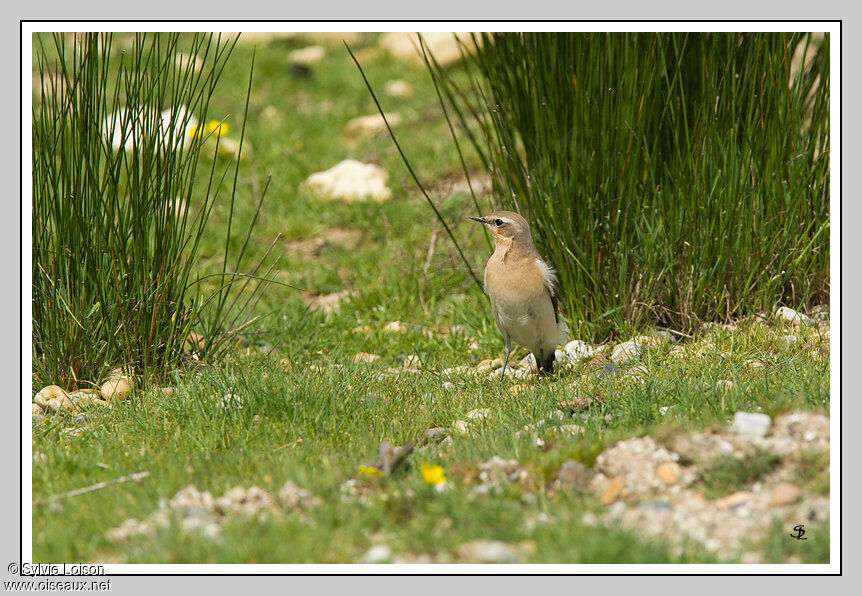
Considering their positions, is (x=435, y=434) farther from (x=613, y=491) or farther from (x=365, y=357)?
(x=365, y=357)

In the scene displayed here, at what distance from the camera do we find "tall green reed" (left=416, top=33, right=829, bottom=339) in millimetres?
5473

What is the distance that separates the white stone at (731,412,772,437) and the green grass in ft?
0.42

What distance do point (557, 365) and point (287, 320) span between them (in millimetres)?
2118

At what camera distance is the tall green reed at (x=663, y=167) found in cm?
547

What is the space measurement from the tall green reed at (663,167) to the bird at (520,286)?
30 centimetres

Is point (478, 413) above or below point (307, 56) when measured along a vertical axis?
below

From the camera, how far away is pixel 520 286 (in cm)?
538

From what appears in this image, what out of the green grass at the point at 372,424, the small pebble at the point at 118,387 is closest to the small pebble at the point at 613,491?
the green grass at the point at 372,424

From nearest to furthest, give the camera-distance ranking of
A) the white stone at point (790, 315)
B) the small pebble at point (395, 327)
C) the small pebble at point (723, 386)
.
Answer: the small pebble at point (723, 386) → the white stone at point (790, 315) → the small pebble at point (395, 327)

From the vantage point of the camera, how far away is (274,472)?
3756mm

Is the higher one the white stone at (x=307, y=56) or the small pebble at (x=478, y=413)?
the white stone at (x=307, y=56)

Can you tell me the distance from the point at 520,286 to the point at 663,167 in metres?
1.27

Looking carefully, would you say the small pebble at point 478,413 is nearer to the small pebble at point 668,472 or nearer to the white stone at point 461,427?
the white stone at point 461,427

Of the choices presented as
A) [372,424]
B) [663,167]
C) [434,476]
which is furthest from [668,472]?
[663,167]
